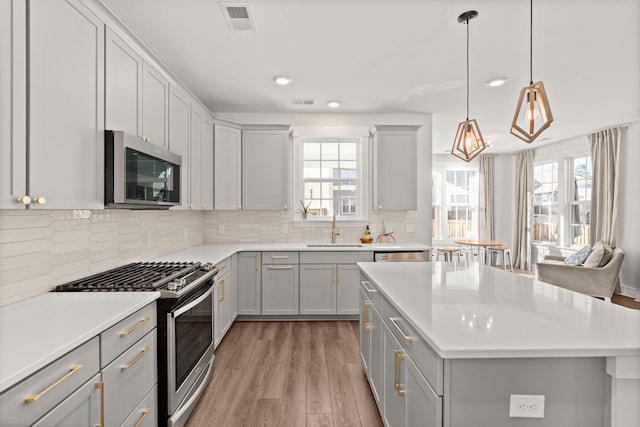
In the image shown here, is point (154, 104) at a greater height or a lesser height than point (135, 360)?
greater

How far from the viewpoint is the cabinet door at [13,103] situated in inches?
48.7

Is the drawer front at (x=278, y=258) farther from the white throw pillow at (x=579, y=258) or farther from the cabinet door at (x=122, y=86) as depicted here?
the white throw pillow at (x=579, y=258)

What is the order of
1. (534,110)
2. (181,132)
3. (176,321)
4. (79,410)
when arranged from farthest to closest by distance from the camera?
(181,132) → (176,321) → (534,110) → (79,410)

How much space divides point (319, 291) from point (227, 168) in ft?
6.07

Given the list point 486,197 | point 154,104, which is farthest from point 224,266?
point 486,197

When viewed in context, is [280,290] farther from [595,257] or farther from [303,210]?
[595,257]

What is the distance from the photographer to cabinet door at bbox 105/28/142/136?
189cm

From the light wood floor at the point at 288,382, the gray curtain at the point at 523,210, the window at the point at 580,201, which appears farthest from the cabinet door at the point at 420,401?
the gray curtain at the point at 523,210

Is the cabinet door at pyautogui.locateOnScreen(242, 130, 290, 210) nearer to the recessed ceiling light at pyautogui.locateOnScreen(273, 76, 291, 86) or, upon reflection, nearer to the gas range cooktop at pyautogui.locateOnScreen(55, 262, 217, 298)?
the recessed ceiling light at pyautogui.locateOnScreen(273, 76, 291, 86)

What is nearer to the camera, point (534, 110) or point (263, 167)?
point (534, 110)

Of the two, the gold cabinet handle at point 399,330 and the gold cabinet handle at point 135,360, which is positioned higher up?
the gold cabinet handle at point 399,330

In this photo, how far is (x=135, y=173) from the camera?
6.72ft

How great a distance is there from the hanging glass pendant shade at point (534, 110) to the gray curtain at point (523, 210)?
6.47m

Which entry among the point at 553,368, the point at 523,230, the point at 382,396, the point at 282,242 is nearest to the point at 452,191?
the point at 523,230
